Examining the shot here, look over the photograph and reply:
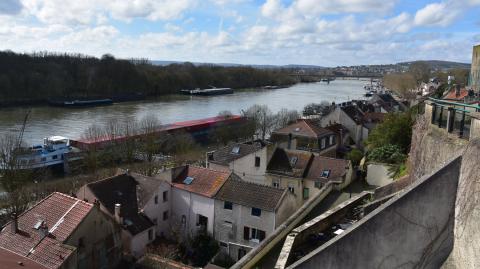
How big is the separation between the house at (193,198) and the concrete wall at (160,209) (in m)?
0.20

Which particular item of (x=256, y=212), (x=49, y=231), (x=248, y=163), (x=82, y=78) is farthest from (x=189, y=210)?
(x=82, y=78)

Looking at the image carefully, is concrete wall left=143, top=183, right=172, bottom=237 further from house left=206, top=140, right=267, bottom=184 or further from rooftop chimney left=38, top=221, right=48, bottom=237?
rooftop chimney left=38, top=221, right=48, bottom=237

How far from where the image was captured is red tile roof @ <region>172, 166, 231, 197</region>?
16203mm

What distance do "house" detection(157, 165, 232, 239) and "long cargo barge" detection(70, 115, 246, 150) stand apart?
12.6 metres

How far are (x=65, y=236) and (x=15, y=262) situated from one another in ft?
4.62

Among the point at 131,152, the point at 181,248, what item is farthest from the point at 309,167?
the point at 131,152

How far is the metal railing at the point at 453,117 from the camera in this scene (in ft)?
17.4

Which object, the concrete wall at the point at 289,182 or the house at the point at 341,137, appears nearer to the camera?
the concrete wall at the point at 289,182

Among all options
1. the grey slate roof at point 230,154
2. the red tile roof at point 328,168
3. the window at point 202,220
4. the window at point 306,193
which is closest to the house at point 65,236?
the window at point 202,220

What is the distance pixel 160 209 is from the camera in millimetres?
16719

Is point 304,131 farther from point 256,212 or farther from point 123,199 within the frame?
point 123,199

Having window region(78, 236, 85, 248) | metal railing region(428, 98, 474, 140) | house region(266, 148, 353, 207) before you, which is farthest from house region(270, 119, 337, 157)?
metal railing region(428, 98, 474, 140)

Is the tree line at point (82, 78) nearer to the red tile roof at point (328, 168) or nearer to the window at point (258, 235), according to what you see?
the red tile roof at point (328, 168)

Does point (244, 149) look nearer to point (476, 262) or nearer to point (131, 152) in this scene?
point (131, 152)
